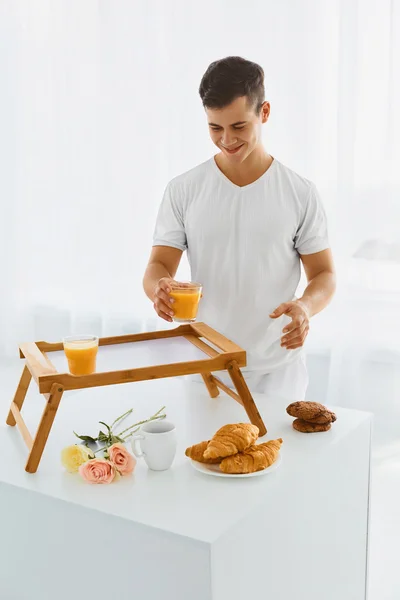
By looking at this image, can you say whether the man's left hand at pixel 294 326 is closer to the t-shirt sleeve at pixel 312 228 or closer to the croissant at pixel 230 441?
the croissant at pixel 230 441

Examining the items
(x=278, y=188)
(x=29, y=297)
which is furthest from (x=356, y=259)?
(x=29, y=297)

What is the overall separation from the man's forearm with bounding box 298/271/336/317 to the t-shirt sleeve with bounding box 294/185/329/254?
0.09 metres

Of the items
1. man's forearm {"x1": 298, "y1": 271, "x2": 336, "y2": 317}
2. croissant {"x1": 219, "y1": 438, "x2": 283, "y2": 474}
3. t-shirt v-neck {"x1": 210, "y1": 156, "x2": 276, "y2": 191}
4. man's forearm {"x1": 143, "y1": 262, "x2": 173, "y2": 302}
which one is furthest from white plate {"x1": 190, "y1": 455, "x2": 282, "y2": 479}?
t-shirt v-neck {"x1": 210, "y1": 156, "x2": 276, "y2": 191}

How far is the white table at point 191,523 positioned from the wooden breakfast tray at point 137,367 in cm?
8

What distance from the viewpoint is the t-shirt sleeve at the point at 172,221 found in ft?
8.13

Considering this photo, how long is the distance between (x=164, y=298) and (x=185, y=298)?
57mm

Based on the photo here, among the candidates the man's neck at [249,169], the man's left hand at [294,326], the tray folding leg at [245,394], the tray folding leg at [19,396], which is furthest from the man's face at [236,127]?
the tray folding leg at [19,396]

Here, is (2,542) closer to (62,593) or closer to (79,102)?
(62,593)

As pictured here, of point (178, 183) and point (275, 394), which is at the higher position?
point (178, 183)

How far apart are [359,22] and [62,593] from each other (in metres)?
3.13

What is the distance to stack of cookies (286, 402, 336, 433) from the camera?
6.16ft

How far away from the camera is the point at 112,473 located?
1.60 meters

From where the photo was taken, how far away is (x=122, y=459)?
163 cm

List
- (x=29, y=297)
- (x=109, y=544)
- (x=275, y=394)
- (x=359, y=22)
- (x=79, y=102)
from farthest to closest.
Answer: (x=29, y=297)
(x=79, y=102)
(x=359, y=22)
(x=275, y=394)
(x=109, y=544)
